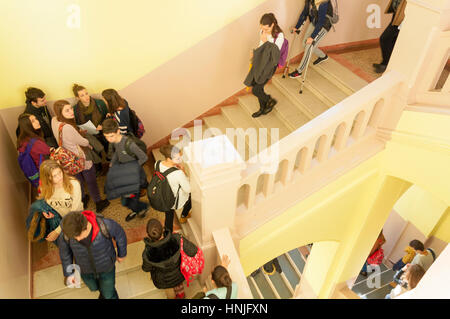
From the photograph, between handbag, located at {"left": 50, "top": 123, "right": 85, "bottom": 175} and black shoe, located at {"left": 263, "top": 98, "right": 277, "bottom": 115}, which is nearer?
handbag, located at {"left": 50, "top": 123, "right": 85, "bottom": 175}

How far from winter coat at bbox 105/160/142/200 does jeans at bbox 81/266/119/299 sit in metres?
1.08

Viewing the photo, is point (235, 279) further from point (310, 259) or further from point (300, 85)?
point (310, 259)

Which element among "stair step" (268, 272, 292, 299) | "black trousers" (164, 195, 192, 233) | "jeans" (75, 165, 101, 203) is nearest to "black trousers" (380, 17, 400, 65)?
"black trousers" (164, 195, 192, 233)

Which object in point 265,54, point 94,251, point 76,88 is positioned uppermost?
point 265,54

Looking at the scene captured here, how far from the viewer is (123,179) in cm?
429

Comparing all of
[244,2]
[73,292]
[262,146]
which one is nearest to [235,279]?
[73,292]

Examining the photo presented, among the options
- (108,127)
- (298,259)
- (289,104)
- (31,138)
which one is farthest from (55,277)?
(298,259)

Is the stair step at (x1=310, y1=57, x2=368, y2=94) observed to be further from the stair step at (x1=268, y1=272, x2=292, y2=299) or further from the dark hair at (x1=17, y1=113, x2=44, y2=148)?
the stair step at (x1=268, y1=272, x2=292, y2=299)

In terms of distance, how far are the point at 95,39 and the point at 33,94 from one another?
1.07 m

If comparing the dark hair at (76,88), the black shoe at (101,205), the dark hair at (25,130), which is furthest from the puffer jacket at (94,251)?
the dark hair at (76,88)

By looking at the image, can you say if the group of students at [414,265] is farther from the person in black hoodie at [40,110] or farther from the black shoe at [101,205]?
the person in black hoodie at [40,110]

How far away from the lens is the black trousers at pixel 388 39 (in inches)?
223

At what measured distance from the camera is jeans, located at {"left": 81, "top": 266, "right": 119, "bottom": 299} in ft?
11.6

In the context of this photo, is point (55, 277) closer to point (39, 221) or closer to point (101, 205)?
point (39, 221)
